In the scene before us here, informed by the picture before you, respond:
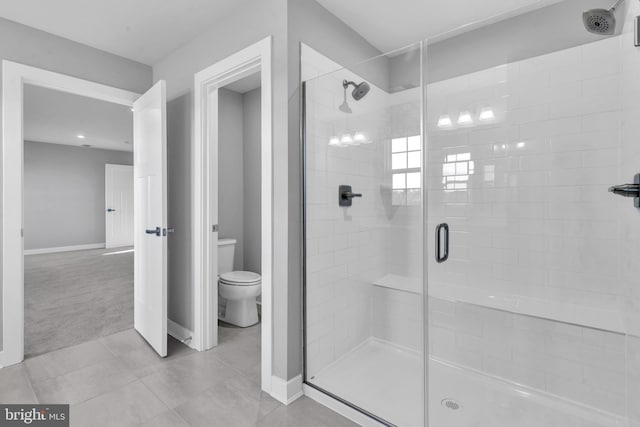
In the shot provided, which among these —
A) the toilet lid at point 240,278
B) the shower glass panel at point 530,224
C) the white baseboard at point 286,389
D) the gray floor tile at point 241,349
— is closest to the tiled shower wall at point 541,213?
the shower glass panel at point 530,224

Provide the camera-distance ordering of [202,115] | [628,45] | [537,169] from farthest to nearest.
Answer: [202,115], [537,169], [628,45]

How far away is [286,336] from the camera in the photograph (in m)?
1.88

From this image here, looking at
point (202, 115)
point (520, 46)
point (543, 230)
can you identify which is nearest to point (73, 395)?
point (202, 115)

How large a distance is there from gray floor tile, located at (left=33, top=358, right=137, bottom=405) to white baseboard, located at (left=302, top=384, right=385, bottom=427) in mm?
1148

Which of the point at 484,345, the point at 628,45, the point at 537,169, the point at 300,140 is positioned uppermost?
the point at 628,45

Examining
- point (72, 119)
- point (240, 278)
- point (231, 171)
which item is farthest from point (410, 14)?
point (72, 119)

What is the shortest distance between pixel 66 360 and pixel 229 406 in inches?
55.4

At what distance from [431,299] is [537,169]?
2.81 ft

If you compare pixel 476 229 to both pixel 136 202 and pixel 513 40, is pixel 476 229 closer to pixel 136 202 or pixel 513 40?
pixel 513 40

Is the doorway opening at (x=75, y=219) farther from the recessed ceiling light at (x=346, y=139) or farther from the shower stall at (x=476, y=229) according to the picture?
the recessed ceiling light at (x=346, y=139)

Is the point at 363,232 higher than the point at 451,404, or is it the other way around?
the point at 363,232

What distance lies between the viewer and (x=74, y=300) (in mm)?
3711

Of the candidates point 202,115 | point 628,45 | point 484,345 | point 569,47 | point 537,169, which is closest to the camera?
point 628,45

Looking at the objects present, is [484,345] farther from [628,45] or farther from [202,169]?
[202,169]
